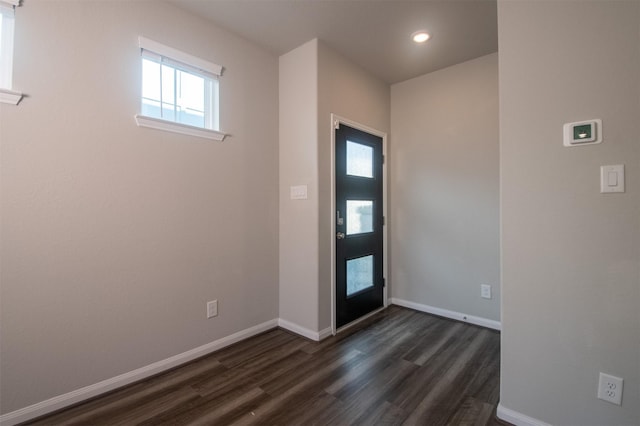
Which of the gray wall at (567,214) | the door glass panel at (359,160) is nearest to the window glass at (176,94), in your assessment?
the door glass panel at (359,160)

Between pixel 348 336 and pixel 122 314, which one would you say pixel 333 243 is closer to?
pixel 348 336

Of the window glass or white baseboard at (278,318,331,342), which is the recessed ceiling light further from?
white baseboard at (278,318,331,342)

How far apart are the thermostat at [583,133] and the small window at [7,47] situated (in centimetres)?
301

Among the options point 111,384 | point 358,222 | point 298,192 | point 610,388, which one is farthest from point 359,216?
point 111,384

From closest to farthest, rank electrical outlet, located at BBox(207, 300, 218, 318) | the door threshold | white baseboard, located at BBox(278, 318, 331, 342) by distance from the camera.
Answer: electrical outlet, located at BBox(207, 300, 218, 318), white baseboard, located at BBox(278, 318, 331, 342), the door threshold

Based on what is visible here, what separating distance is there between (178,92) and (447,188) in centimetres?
285

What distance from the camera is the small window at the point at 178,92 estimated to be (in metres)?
2.17

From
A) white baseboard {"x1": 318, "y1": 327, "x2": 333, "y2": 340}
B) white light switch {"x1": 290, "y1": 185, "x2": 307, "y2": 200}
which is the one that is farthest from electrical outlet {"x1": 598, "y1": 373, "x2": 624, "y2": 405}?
white light switch {"x1": 290, "y1": 185, "x2": 307, "y2": 200}

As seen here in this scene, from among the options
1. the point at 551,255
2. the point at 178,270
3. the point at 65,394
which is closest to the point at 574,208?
the point at 551,255

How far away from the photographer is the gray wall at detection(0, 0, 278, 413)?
167 cm

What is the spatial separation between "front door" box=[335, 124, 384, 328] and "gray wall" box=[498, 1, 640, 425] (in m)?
1.55

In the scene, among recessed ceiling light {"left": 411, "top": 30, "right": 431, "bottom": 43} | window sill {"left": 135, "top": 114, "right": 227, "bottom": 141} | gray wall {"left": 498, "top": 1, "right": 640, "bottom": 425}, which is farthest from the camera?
recessed ceiling light {"left": 411, "top": 30, "right": 431, "bottom": 43}

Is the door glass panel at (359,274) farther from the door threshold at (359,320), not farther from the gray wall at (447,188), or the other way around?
the gray wall at (447,188)

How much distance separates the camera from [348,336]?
9.30ft
